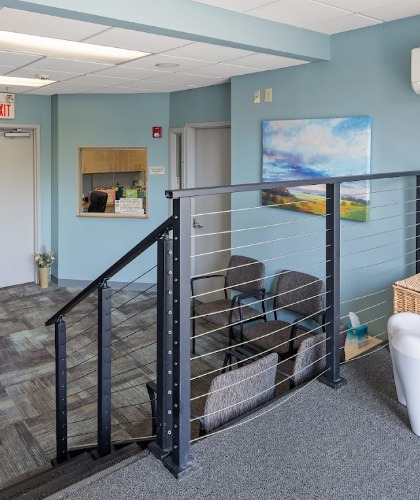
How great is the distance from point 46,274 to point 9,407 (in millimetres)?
2860

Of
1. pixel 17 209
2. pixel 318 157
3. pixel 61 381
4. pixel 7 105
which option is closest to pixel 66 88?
pixel 7 105

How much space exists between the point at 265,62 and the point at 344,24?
2.19 ft

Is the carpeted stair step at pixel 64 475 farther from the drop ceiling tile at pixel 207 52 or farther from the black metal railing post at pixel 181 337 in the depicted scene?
the drop ceiling tile at pixel 207 52

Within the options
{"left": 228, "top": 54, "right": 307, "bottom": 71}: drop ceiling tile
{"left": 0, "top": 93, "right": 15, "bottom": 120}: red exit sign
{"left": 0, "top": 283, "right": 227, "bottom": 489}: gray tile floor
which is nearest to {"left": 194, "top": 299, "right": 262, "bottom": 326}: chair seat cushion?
{"left": 0, "top": 283, "right": 227, "bottom": 489}: gray tile floor

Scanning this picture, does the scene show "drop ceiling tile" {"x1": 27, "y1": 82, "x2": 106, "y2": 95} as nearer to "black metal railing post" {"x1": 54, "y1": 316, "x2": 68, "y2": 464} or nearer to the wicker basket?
"black metal railing post" {"x1": 54, "y1": 316, "x2": 68, "y2": 464}

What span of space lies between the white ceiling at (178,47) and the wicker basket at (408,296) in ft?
4.98

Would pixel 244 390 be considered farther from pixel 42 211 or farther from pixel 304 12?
pixel 42 211

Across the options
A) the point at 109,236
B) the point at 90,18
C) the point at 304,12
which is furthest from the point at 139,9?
the point at 109,236

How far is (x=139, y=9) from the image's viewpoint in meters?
2.64

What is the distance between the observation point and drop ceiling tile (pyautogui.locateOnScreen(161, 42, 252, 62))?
10.7ft

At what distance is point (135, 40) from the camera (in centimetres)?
307

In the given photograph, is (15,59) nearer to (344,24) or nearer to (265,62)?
(265,62)

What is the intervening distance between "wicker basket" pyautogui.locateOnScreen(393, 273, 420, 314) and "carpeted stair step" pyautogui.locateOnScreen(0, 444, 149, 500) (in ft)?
4.87

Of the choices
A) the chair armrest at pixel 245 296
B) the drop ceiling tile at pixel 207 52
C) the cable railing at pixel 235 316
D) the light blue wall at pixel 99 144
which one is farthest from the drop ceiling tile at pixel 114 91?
the chair armrest at pixel 245 296
